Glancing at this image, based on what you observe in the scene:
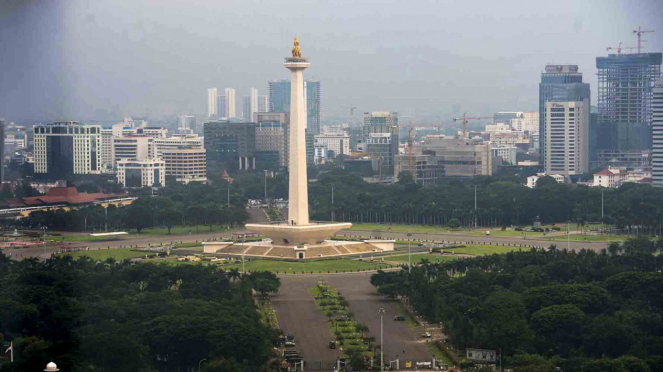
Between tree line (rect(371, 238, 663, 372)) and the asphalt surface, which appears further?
the asphalt surface

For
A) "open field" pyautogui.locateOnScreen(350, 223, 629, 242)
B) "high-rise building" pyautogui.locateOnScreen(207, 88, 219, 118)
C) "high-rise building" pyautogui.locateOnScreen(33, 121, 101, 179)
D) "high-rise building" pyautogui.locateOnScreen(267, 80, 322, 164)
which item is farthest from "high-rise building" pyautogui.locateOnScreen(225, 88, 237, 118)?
"open field" pyautogui.locateOnScreen(350, 223, 629, 242)

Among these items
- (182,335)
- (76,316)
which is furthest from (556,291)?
(76,316)

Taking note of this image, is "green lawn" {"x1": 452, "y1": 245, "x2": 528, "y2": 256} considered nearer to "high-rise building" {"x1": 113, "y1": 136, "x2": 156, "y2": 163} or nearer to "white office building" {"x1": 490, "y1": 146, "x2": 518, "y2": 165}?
"high-rise building" {"x1": 113, "y1": 136, "x2": 156, "y2": 163}

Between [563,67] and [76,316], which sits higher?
[563,67]

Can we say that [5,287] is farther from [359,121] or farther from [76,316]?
[359,121]

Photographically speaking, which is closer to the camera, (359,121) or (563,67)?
(563,67)

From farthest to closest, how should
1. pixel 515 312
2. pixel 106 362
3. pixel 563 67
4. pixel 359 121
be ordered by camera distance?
1. pixel 359 121
2. pixel 563 67
3. pixel 515 312
4. pixel 106 362

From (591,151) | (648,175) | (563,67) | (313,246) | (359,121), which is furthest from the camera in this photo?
(359,121)
